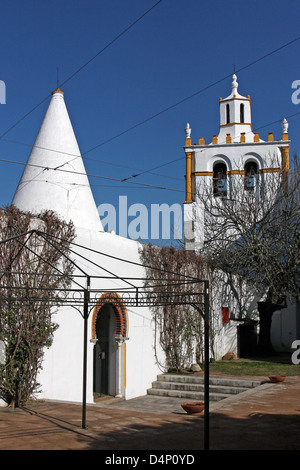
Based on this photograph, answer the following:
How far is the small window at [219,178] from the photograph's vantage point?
26.1 m

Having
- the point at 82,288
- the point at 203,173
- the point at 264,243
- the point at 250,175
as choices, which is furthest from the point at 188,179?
the point at 82,288

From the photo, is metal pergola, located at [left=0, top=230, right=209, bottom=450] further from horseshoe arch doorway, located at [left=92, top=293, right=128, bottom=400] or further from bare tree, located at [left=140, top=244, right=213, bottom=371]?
horseshoe arch doorway, located at [left=92, top=293, right=128, bottom=400]

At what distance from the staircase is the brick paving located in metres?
2.24

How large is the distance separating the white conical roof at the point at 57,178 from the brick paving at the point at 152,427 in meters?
5.87

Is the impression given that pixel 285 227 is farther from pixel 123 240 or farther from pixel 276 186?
pixel 123 240

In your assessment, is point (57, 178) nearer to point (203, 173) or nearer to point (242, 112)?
point (203, 173)

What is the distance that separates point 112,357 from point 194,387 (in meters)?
2.48

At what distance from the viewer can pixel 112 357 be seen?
14242 mm

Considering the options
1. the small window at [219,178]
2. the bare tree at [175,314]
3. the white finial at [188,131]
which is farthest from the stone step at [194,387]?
the white finial at [188,131]

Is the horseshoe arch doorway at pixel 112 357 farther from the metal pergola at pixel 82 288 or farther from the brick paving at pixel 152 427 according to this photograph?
the brick paving at pixel 152 427

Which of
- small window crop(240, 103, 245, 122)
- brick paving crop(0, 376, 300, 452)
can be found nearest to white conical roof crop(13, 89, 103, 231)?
brick paving crop(0, 376, 300, 452)

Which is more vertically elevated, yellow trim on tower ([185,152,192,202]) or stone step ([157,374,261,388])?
yellow trim on tower ([185,152,192,202])

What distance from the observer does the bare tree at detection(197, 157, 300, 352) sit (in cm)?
1812

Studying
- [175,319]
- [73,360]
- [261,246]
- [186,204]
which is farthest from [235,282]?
[73,360]
